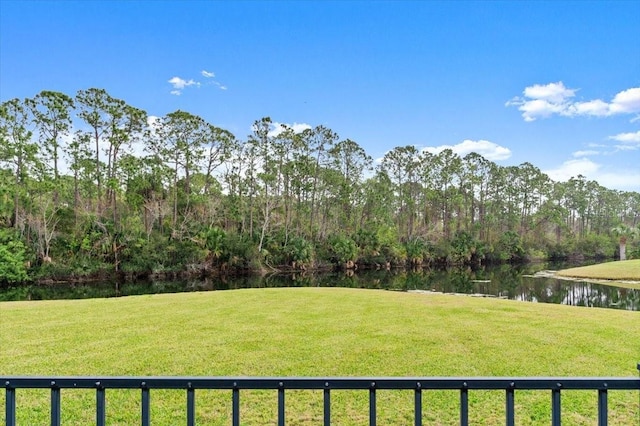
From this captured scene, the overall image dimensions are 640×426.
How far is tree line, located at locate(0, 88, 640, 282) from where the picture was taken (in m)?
24.7

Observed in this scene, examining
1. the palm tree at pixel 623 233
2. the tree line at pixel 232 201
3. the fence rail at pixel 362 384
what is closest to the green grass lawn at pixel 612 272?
the palm tree at pixel 623 233

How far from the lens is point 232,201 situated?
34.1 metres

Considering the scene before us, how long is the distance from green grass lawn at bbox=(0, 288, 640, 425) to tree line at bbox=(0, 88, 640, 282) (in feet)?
58.6

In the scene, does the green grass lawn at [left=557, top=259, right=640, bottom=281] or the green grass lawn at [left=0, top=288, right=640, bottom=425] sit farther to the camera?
the green grass lawn at [left=557, top=259, right=640, bottom=281]

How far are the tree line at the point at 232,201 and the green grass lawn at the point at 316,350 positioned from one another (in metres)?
17.9

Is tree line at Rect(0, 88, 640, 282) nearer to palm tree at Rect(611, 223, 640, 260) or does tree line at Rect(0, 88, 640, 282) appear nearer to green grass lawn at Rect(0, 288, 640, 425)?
palm tree at Rect(611, 223, 640, 260)

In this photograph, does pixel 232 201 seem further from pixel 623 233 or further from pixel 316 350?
pixel 623 233

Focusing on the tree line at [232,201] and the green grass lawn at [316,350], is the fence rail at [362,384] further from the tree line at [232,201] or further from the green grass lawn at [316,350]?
the tree line at [232,201]

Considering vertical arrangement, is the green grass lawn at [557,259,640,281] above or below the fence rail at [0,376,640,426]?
below

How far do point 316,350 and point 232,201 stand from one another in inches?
1165

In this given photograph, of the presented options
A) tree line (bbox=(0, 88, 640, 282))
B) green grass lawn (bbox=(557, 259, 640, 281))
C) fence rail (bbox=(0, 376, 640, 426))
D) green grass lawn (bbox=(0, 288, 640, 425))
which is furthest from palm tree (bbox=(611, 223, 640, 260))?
fence rail (bbox=(0, 376, 640, 426))

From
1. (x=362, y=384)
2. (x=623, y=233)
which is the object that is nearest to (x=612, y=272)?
(x=623, y=233)

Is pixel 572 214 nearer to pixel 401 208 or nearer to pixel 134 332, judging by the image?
pixel 401 208

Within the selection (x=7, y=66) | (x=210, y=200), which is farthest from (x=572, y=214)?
(x=7, y=66)
